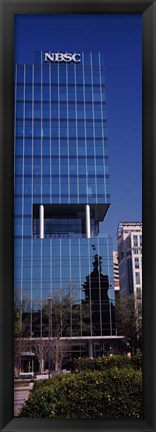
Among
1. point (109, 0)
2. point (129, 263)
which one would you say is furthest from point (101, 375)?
point (129, 263)

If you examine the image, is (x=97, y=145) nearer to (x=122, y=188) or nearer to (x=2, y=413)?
(x=122, y=188)

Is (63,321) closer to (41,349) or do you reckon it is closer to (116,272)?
(41,349)

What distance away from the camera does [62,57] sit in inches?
667

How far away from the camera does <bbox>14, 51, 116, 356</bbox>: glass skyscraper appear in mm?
13828

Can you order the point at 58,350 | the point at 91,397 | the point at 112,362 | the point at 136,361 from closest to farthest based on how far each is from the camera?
the point at 91,397 → the point at 136,361 → the point at 112,362 → the point at 58,350

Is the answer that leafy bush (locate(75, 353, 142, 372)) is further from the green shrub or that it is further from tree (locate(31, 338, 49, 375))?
tree (locate(31, 338, 49, 375))

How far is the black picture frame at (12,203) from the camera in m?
0.76

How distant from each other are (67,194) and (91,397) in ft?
43.4

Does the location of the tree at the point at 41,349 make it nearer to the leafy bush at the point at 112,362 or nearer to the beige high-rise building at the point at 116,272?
the beige high-rise building at the point at 116,272

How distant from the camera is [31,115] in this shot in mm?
16344

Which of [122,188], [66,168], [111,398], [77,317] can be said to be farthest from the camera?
[66,168]

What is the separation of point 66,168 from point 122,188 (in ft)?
7.21

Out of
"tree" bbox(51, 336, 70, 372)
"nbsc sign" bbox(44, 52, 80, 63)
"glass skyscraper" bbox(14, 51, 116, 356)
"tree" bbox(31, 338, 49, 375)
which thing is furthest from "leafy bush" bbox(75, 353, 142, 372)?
"nbsc sign" bbox(44, 52, 80, 63)

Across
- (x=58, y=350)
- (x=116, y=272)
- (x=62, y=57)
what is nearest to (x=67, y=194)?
(x=116, y=272)
